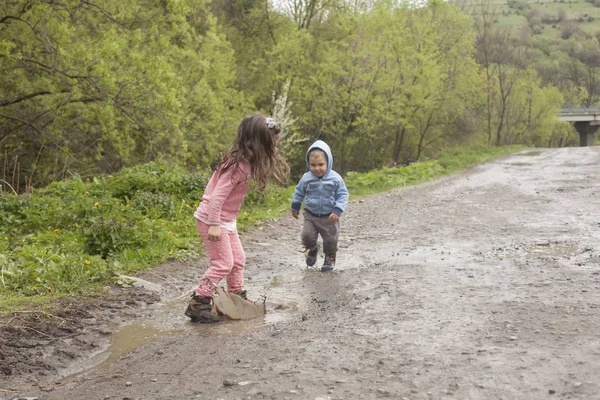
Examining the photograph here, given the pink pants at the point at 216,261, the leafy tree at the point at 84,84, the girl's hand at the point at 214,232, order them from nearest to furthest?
the girl's hand at the point at 214,232 → the pink pants at the point at 216,261 → the leafy tree at the point at 84,84

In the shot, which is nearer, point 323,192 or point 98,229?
point 323,192

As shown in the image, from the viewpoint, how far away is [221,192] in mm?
5617

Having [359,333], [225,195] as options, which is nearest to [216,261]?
[225,195]

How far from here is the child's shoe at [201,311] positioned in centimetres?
556

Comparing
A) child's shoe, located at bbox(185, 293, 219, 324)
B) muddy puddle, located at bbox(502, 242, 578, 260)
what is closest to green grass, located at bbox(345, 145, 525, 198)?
muddy puddle, located at bbox(502, 242, 578, 260)

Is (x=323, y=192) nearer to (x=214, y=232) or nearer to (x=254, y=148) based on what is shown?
(x=254, y=148)

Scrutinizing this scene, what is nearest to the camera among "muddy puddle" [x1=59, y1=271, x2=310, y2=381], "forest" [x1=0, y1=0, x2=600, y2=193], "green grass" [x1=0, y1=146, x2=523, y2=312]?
"muddy puddle" [x1=59, y1=271, x2=310, y2=381]

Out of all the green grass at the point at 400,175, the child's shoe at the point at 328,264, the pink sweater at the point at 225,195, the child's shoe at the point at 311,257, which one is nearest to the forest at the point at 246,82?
the green grass at the point at 400,175

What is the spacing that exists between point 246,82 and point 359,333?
103 ft

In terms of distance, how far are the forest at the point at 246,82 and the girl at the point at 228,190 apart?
695cm

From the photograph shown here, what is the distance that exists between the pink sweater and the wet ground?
3.02 feet

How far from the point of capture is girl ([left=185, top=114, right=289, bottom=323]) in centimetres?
560

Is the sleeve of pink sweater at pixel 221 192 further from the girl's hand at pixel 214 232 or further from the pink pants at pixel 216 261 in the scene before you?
the pink pants at pixel 216 261

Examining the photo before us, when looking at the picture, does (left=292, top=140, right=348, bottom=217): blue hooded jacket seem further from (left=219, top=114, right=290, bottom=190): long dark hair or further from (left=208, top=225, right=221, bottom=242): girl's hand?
(left=208, top=225, right=221, bottom=242): girl's hand
